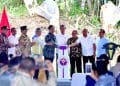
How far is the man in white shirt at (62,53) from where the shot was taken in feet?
43.5

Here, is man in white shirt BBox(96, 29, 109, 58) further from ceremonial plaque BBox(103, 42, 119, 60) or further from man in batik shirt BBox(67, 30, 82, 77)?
man in batik shirt BBox(67, 30, 82, 77)

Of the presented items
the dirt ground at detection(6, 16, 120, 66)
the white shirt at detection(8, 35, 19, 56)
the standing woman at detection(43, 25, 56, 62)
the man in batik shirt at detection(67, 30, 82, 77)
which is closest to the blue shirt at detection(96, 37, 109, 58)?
the man in batik shirt at detection(67, 30, 82, 77)

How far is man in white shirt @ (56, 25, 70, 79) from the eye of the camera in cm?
1327

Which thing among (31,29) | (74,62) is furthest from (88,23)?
(74,62)

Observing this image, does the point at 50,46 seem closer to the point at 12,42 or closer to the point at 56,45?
the point at 56,45

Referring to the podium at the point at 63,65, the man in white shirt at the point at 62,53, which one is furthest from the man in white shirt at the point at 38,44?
the podium at the point at 63,65

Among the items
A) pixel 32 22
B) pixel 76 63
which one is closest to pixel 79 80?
pixel 76 63

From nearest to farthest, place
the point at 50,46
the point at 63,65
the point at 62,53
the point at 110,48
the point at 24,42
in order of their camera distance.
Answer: the point at 24,42, the point at 50,46, the point at 110,48, the point at 62,53, the point at 63,65

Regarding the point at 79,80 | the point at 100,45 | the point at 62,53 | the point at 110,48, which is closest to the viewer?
the point at 79,80

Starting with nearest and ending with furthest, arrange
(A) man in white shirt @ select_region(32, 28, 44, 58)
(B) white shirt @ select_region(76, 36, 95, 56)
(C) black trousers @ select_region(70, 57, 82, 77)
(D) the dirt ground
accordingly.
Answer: (A) man in white shirt @ select_region(32, 28, 44, 58), (B) white shirt @ select_region(76, 36, 95, 56), (C) black trousers @ select_region(70, 57, 82, 77), (D) the dirt ground

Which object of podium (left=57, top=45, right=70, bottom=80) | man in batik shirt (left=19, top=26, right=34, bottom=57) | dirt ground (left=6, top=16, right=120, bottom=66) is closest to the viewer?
man in batik shirt (left=19, top=26, right=34, bottom=57)

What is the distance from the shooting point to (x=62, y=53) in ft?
45.2

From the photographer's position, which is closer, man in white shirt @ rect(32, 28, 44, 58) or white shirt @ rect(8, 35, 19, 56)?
man in white shirt @ rect(32, 28, 44, 58)

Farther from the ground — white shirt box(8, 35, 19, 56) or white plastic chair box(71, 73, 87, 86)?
white shirt box(8, 35, 19, 56)
